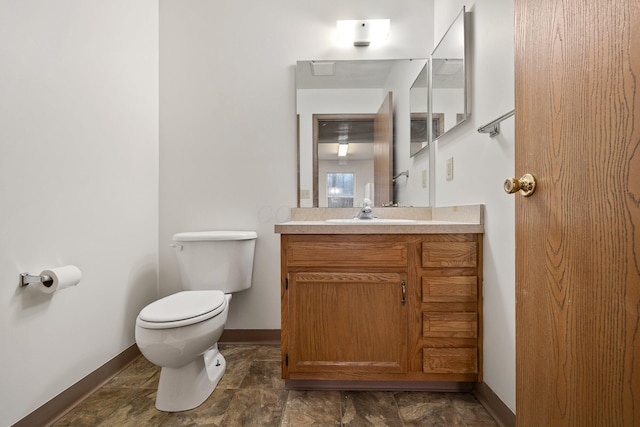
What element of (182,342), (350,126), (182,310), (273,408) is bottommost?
(273,408)

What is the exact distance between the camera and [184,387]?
1415 millimetres

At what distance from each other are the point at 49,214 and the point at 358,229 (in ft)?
4.24

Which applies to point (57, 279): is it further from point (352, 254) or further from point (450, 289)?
point (450, 289)

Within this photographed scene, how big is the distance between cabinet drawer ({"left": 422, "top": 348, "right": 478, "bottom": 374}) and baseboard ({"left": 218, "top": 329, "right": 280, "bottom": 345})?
3.34 feet

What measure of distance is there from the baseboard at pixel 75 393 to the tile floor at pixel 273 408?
3cm

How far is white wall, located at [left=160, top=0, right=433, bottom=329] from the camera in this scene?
2059mm

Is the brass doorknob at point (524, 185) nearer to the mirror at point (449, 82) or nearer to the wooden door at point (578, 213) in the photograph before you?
the wooden door at point (578, 213)

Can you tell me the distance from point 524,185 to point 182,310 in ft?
4.44

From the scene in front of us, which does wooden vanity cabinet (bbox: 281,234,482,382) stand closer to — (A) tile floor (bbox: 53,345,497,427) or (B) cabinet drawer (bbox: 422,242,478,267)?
(B) cabinet drawer (bbox: 422,242,478,267)

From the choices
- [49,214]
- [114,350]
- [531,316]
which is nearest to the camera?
[531,316]

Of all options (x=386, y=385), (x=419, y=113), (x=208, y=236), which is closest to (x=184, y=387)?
(x=208, y=236)

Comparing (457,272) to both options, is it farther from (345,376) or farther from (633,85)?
(633,85)

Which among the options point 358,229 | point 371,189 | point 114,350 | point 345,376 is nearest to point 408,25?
point 371,189

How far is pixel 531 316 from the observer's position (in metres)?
0.76
